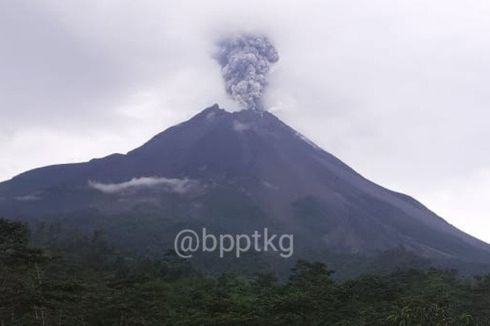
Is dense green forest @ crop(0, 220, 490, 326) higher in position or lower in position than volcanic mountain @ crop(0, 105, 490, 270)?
lower

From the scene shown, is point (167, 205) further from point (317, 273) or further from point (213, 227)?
point (317, 273)

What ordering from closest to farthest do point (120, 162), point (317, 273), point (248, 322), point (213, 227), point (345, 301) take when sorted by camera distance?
point (248, 322)
point (345, 301)
point (317, 273)
point (213, 227)
point (120, 162)

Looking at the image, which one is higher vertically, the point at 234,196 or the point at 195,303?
the point at 234,196

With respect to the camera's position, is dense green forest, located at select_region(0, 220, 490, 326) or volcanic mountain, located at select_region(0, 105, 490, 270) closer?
dense green forest, located at select_region(0, 220, 490, 326)

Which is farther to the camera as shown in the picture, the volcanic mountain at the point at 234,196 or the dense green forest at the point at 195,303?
the volcanic mountain at the point at 234,196

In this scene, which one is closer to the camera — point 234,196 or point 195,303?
point 195,303

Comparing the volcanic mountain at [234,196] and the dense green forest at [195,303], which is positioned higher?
the volcanic mountain at [234,196]

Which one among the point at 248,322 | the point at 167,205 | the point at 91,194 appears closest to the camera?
the point at 248,322

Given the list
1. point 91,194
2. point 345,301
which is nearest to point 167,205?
point 91,194
